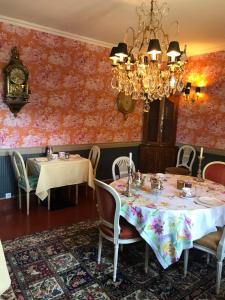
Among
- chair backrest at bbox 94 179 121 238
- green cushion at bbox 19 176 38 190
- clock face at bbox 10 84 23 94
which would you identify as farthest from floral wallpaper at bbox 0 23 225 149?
chair backrest at bbox 94 179 121 238

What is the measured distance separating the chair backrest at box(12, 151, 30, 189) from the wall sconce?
345 cm

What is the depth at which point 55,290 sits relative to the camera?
2.10 m

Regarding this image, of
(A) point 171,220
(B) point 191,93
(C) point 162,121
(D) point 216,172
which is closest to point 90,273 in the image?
(A) point 171,220

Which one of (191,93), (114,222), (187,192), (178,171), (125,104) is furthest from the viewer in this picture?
(125,104)

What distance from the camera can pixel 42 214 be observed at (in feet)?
11.9

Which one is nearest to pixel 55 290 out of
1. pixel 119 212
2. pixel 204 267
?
pixel 119 212

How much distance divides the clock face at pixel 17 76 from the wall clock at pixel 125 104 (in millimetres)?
2016

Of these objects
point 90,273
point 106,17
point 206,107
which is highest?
point 106,17

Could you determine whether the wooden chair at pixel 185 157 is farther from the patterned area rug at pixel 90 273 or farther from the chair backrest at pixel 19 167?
the chair backrest at pixel 19 167

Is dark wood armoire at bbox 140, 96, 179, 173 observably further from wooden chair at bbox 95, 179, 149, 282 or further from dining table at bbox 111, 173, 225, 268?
wooden chair at bbox 95, 179, 149, 282

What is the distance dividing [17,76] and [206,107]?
351 centimetres

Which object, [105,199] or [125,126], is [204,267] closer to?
[105,199]

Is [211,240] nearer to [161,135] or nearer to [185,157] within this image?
[185,157]

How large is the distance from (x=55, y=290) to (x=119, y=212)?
85cm
